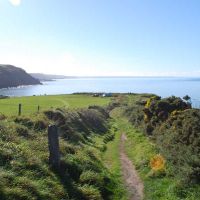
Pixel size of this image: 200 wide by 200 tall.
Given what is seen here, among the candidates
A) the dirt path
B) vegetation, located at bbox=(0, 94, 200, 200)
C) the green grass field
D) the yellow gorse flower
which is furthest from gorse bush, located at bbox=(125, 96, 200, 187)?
the green grass field

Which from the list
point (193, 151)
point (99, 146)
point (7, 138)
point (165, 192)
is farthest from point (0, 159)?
point (99, 146)

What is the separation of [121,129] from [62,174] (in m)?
27.2

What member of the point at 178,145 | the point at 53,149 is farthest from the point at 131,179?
the point at 53,149

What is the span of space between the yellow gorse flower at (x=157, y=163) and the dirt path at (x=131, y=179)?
4.20 feet

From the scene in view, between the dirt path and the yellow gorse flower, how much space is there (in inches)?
50.4

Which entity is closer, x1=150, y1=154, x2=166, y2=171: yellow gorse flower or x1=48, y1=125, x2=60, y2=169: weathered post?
x1=48, y1=125, x2=60, y2=169: weathered post

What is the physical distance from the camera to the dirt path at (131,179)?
19.0 m

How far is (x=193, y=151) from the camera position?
74.3 feet

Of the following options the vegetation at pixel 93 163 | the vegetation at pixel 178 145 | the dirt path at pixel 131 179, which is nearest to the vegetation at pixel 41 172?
the vegetation at pixel 93 163

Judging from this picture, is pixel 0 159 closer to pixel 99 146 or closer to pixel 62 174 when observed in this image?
pixel 62 174

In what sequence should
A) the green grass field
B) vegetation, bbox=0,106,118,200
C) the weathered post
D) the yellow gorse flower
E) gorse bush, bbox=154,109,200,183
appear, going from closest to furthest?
vegetation, bbox=0,106,118,200, the weathered post, gorse bush, bbox=154,109,200,183, the yellow gorse flower, the green grass field

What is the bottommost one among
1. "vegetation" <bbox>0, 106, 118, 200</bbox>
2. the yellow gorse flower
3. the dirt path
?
the dirt path

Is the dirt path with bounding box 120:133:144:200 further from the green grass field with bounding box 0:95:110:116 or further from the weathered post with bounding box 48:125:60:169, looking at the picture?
the green grass field with bounding box 0:95:110:116

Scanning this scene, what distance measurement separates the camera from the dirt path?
19.0m
